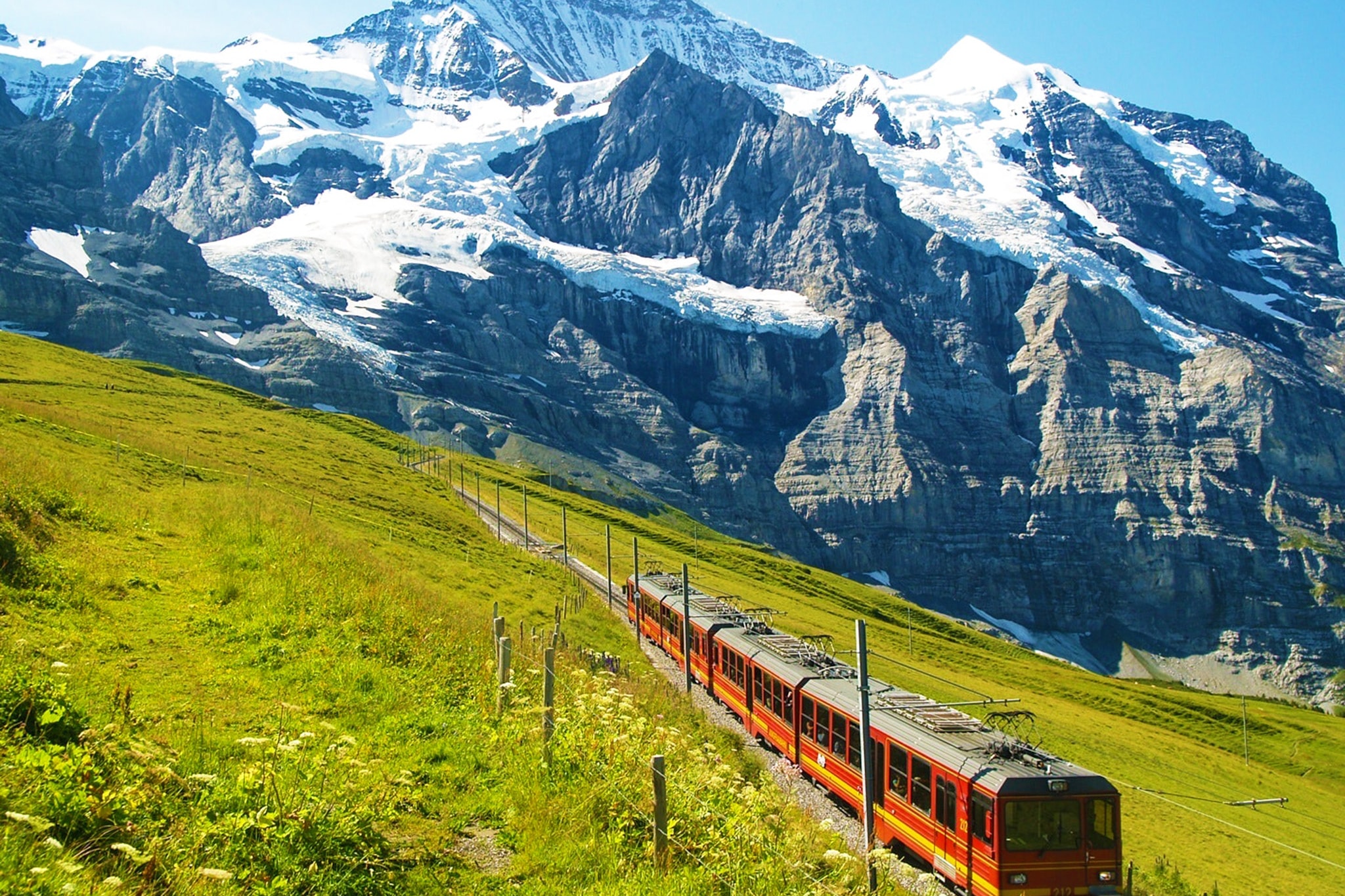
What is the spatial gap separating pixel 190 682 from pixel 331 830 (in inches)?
226

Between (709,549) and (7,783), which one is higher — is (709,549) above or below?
below

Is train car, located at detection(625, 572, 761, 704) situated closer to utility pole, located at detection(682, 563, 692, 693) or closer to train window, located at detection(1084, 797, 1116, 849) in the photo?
utility pole, located at detection(682, 563, 692, 693)

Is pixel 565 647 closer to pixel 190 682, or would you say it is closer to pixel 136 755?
pixel 190 682

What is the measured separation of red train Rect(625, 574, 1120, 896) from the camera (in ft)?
61.5

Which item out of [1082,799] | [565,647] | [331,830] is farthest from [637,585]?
[331,830]

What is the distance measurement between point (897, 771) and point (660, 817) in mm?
13764

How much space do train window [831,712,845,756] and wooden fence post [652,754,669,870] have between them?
15.3 metres

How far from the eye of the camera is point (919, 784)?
21031mm

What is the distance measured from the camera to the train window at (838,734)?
24422mm

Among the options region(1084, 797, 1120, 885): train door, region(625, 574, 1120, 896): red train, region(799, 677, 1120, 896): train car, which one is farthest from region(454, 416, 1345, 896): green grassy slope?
region(799, 677, 1120, 896): train car

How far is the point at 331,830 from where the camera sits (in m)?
8.67

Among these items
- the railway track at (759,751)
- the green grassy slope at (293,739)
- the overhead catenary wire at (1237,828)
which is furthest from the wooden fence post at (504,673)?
the overhead catenary wire at (1237,828)

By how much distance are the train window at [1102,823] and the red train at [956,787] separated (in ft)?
0.07

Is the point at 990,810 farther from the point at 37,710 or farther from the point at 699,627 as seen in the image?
the point at 699,627
